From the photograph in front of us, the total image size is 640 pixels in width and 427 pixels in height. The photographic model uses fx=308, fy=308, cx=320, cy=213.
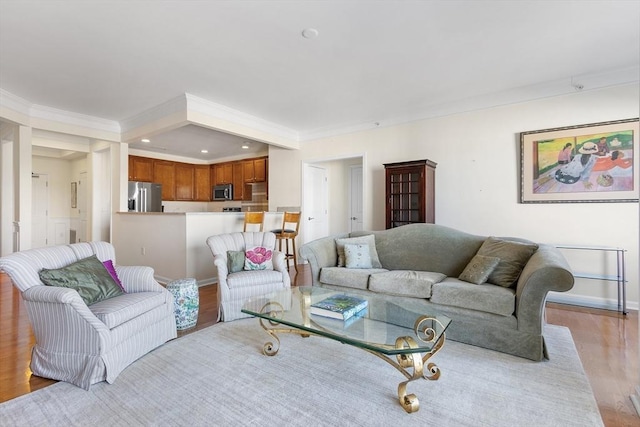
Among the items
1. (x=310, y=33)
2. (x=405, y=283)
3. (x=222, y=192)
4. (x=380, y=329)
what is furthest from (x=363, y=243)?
(x=222, y=192)

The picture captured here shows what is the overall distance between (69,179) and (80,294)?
723 cm

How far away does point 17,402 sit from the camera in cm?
176

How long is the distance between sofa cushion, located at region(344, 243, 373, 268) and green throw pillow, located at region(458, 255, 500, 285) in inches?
41.5

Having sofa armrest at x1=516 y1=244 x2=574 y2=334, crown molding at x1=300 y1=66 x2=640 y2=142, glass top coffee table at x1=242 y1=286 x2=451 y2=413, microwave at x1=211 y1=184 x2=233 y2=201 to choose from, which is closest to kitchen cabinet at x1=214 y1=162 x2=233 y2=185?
microwave at x1=211 y1=184 x2=233 y2=201

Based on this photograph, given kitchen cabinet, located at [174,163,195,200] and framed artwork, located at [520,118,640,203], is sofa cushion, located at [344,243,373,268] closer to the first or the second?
framed artwork, located at [520,118,640,203]

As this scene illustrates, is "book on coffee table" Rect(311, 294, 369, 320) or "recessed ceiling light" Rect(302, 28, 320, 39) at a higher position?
"recessed ceiling light" Rect(302, 28, 320, 39)

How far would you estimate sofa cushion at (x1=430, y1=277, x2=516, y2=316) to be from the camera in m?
2.36

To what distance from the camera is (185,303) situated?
9.38ft

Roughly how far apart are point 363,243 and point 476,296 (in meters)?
1.43

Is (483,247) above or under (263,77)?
under

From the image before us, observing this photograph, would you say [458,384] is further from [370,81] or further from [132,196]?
[132,196]

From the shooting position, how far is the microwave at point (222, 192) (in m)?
7.54

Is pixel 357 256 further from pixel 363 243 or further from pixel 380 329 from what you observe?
pixel 380 329

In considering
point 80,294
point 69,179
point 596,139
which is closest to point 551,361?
point 596,139
